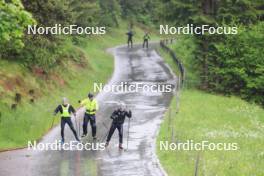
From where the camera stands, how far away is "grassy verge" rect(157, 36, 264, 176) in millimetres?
16500

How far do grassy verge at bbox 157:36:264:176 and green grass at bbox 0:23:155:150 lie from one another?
5.47 meters

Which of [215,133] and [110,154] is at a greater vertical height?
[215,133]

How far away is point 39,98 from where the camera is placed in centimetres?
2462

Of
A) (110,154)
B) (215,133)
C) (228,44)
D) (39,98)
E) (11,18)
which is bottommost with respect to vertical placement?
(110,154)

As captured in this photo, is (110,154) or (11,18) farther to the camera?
(110,154)

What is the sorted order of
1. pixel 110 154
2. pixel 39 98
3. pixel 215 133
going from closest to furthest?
pixel 110 154 → pixel 215 133 → pixel 39 98

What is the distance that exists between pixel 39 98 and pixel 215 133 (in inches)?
345

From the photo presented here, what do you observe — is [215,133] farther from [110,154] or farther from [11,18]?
[11,18]

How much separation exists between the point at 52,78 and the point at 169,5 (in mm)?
10438

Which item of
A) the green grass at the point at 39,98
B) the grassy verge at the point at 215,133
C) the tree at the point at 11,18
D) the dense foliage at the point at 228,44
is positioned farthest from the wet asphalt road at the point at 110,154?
the tree at the point at 11,18

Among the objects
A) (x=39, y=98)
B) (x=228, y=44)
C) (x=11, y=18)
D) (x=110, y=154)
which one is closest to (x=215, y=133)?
(x=110, y=154)

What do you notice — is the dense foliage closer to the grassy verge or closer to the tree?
the grassy verge

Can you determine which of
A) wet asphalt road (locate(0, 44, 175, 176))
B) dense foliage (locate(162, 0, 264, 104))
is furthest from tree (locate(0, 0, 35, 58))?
dense foliage (locate(162, 0, 264, 104))

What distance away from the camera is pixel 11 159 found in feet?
58.7
